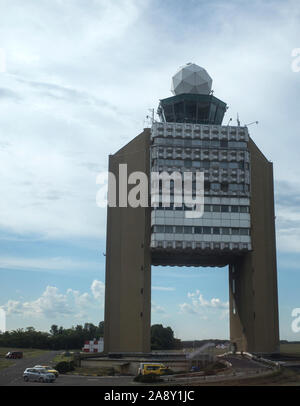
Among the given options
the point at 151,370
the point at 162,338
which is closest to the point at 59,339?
the point at 162,338

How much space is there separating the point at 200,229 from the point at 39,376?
1702 inches

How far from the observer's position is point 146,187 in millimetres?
96562

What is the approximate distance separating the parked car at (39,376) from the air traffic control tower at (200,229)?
30.8 metres

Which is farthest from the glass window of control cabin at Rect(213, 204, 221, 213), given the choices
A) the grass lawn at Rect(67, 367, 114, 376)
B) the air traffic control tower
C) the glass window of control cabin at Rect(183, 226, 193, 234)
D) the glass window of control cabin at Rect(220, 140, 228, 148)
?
the grass lawn at Rect(67, 367, 114, 376)

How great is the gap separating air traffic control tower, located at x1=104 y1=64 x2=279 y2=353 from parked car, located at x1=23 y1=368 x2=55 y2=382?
3083 centimetres

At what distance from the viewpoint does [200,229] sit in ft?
308

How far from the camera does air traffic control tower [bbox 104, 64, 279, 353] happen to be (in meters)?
92.4

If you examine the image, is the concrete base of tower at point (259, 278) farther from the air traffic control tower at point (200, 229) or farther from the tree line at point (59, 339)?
the tree line at point (59, 339)

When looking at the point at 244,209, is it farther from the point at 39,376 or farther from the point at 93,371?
the point at 39,376

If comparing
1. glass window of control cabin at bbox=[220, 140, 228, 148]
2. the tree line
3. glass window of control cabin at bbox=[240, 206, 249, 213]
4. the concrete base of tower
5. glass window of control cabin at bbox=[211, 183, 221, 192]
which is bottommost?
the tree line

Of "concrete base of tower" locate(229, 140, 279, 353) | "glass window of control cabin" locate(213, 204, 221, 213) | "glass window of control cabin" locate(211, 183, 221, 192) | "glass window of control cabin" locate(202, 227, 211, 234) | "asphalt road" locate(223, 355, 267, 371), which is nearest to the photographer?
"asphalt road" locate(223, 355, 267, 371)

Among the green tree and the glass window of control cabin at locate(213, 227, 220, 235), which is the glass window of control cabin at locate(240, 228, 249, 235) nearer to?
the glass window of control cabin at locate(213, 227, 220, 235)

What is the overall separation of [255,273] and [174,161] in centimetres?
2512
